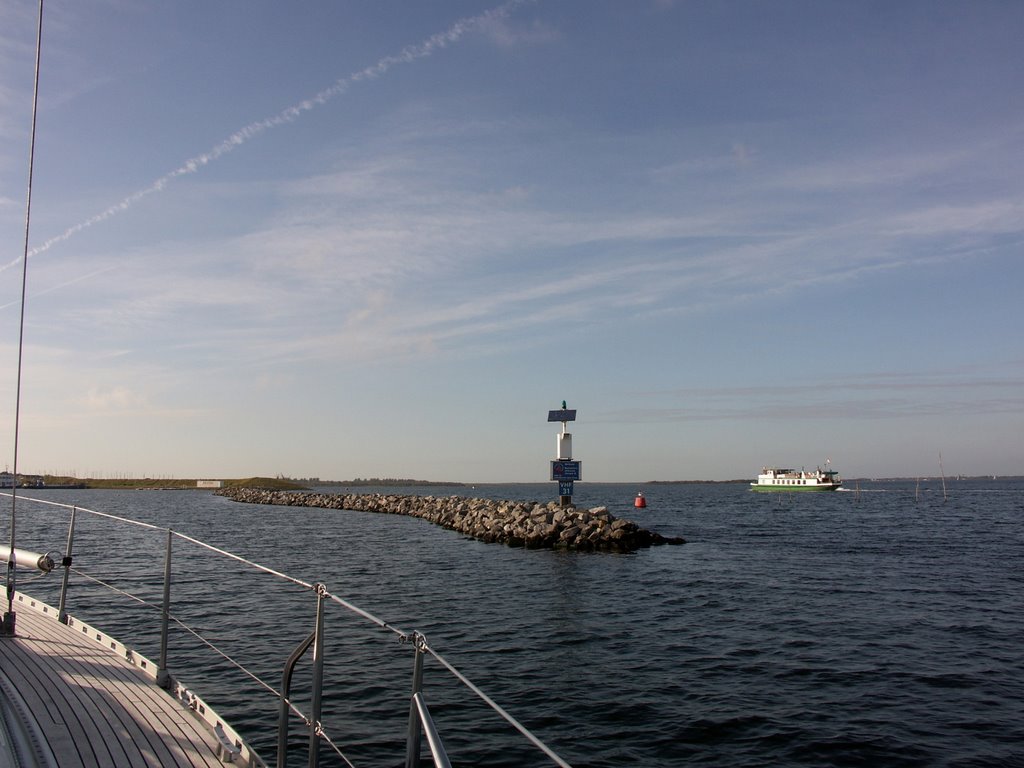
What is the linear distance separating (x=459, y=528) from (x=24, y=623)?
33782mm

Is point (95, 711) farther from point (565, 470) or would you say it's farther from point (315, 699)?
point (565, 470)

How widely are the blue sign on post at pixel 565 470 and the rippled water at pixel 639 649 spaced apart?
34.7 feet

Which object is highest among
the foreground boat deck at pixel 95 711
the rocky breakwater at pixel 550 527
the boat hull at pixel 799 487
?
the foreground boat deck at pixel 95 711

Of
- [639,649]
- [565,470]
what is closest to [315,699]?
[639,649]

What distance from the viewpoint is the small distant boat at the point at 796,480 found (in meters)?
113

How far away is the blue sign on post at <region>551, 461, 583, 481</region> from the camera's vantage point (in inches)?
1538

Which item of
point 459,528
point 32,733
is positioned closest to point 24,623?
point 32,733

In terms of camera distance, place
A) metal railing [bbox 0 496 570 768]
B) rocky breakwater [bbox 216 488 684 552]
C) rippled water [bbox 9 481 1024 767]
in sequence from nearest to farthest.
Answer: metal railing [bbox 0 496 570 768] < rippled water [bbox 9 481 1024 767] < rocky breakwater [bbox 216 488 684 552]

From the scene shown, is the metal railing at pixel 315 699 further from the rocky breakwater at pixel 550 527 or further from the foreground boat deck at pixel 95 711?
the rocky breakwater at pixel 550 527

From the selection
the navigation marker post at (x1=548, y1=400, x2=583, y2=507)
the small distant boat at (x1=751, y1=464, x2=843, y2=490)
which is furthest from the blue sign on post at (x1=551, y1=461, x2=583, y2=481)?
the small distant boat at (x1=751, y1=464, x2=843, y2=490)

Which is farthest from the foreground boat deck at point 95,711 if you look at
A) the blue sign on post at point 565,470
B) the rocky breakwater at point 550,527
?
the blue sign on post at point 565,470

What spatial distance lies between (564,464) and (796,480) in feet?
301

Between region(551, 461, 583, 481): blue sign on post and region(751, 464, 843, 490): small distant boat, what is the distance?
285ft

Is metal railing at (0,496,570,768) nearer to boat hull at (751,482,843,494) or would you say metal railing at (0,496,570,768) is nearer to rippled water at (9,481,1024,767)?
rippled water at (9,481,1024,767)
